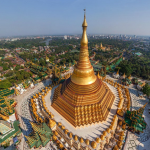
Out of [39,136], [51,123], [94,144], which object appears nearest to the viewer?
[94,144]

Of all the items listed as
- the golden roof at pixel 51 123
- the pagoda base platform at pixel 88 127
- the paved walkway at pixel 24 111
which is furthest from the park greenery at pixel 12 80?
the golden roof at pixel 51 123

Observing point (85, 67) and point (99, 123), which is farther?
point (85, 67)

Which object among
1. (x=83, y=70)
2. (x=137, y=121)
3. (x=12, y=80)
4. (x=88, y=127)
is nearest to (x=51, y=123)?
(x=88, y=127)

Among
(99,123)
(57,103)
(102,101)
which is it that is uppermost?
(102,101)

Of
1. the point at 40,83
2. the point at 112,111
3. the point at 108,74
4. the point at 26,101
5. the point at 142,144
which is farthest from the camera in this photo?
the point at 108,74

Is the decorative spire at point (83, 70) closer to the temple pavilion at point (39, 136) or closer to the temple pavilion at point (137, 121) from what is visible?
the temple pavilion at point (137, 121)

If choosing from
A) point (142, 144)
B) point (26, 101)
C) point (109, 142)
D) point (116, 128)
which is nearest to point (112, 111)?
point (116, 128)

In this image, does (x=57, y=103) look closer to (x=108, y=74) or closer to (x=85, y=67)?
(x=85, y=67)

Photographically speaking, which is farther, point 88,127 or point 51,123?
point 88,127

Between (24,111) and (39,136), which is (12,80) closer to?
(24,111)
